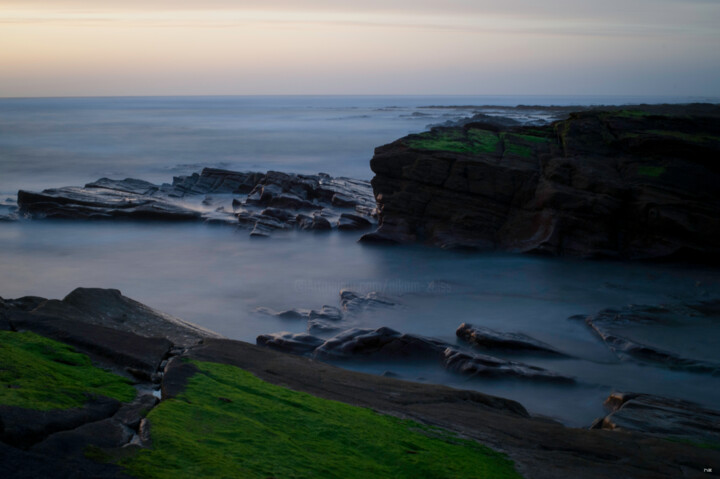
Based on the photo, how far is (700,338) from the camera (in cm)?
1045

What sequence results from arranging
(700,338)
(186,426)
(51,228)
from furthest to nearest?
(51,228) → (700,338) → (186,426)

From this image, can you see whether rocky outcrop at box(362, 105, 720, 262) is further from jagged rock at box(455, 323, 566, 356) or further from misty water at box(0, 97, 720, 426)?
jagged rock at box(455, 323, 566, 356)

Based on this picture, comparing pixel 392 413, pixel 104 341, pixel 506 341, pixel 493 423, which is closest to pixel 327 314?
pixel 506 341

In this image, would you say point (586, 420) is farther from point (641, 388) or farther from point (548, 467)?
point (548, 467)

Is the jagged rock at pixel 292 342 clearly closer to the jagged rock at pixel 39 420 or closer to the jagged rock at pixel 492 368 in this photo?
the jagged rock at pixel 492 368

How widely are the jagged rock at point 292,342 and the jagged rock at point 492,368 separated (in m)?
2.28

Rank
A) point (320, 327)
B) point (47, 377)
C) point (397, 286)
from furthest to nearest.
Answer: point (397, 286) → point (320, 327) → point (47, 377)

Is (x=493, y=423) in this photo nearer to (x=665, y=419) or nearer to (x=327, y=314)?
(x=665, y=419)

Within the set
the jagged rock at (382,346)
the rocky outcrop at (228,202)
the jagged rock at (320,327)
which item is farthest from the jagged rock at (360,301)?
the rocky outcrop at (228,202)

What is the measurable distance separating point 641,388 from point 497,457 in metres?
4.59

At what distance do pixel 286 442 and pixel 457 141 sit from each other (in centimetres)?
1603

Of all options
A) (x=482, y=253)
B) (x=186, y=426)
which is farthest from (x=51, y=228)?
(x=186, y=426)

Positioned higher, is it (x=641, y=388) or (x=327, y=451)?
(x=327, y=451)

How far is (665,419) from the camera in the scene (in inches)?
276
